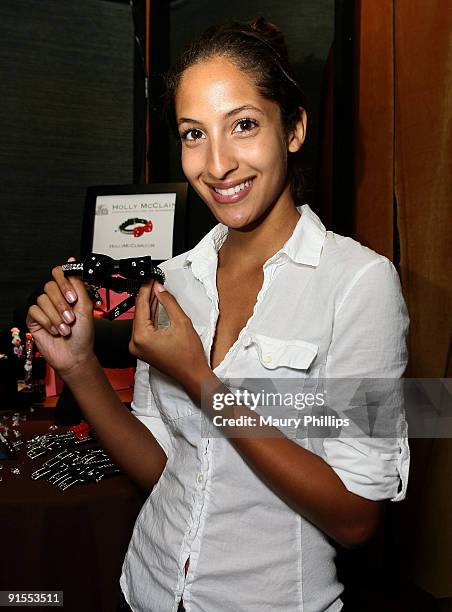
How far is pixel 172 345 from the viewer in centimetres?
90

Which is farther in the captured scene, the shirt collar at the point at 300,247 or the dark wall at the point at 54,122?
the dark wall at the point at 54,122

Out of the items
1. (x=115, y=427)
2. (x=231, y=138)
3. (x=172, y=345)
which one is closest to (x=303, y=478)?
(x=172, y=345)

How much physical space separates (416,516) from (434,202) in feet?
2.42

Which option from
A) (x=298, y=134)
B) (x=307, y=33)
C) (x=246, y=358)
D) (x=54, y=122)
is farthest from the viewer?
(x=54, y=122)

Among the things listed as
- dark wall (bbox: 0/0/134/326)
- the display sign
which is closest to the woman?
the display sign

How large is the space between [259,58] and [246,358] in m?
0.45

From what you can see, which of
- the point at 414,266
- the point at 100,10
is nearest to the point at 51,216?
the point at 100,10

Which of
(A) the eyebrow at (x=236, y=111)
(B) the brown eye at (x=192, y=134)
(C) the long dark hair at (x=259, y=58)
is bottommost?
(B) the brown eye at (x=192, y=134)

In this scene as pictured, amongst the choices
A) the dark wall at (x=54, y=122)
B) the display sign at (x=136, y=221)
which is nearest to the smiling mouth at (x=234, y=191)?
the display sign at (x=136, y=221)

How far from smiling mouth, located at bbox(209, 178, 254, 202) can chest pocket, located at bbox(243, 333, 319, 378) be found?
212 mm

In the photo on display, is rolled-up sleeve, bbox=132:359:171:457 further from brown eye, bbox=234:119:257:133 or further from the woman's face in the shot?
brown eye, bbox=234:119:257:133

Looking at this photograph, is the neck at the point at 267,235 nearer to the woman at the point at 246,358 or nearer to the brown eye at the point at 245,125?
the woman at the point at 246,358

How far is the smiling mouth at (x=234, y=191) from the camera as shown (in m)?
0.98

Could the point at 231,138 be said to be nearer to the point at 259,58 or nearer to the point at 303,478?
the point at 259,58
